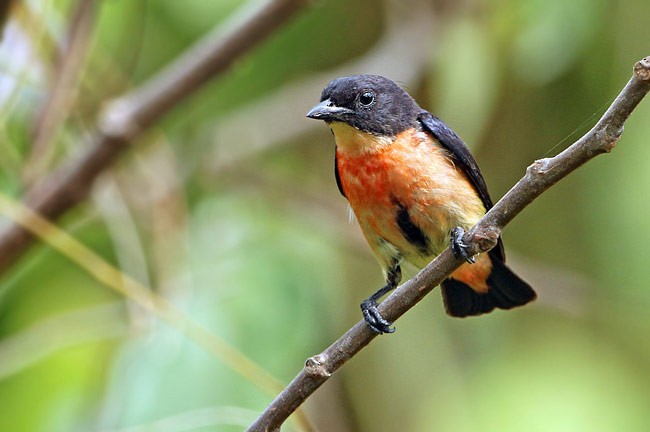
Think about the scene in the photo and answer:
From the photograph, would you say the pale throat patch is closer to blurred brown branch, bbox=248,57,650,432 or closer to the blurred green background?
the blurred green background

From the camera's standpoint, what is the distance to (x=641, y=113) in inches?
128

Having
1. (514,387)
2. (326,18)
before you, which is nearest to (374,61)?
(326,18)

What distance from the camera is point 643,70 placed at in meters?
1.52

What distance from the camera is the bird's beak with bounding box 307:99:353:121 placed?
2891mm

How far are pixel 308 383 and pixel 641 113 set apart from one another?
191 centimetres

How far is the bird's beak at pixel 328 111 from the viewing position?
114 inches

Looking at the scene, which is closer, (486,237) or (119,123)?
(486,237)

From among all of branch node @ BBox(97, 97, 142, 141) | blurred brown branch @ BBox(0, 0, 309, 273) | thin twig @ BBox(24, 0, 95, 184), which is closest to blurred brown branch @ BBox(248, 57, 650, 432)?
blurred brown branch @ BBox(0, 0, 309, 273)

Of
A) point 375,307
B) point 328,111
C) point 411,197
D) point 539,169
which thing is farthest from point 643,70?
point 328,111

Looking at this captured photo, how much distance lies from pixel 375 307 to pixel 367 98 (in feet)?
2.80

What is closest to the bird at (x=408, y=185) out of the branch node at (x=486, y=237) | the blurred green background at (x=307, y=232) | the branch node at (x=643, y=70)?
the blurred green background at (x=307, y=232)

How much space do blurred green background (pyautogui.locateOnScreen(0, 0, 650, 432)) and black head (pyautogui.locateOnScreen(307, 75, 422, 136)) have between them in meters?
0.51

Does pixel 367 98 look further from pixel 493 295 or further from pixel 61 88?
pixel 61 88

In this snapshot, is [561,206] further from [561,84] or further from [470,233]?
[470,233]
